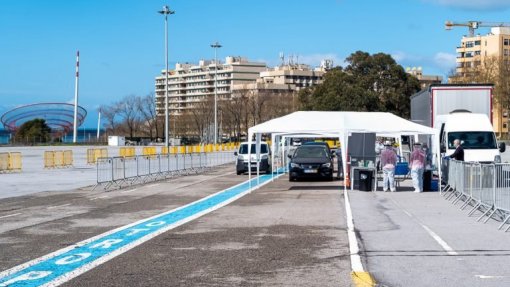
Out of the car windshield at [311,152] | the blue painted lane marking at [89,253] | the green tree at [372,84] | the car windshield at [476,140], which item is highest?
the green tree at [372,84]

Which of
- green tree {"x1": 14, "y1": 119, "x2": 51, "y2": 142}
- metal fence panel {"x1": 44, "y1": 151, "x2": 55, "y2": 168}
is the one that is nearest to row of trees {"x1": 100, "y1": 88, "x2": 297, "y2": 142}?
green tree {"x1": 14, "y1": 119, "x2": 51, "y2": 142}

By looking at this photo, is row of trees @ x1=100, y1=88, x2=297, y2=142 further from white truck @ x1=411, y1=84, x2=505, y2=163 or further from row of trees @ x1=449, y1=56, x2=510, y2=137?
white truck @ x1=411, y1=84, x2=505, y2=163

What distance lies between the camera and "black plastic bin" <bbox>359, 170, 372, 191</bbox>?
81.3ft

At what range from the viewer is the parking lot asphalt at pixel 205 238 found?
9430 mm

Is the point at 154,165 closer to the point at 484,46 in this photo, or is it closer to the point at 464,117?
the point at 464,117

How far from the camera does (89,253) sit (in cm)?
1151

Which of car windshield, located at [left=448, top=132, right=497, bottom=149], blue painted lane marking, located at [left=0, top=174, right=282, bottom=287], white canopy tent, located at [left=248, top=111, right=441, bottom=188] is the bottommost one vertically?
blue painted lane marking, located at [left=0, top=174, right=282, bottom=287]

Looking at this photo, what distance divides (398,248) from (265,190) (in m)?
14.4

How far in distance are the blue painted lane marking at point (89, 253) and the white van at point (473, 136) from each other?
41.4ft

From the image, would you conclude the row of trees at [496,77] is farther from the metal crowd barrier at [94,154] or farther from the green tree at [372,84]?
the metal crowd barrier at [94,154]

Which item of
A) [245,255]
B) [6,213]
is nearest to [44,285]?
[245,255]

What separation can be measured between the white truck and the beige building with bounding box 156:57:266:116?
144 m

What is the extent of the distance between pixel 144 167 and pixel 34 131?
92.3m

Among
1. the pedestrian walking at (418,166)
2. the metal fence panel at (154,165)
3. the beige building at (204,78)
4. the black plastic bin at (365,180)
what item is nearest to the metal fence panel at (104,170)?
the metal fence panel at (154,165)
